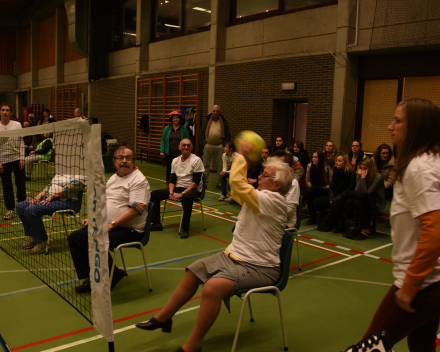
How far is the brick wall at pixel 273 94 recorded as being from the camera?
8.92m

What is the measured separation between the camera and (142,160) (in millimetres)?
14578

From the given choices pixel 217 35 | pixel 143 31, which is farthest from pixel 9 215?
pixel 143 31

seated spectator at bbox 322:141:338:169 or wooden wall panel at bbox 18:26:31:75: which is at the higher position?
wooden wall panel at bbox 18:26:31:75

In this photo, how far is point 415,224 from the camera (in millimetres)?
1678

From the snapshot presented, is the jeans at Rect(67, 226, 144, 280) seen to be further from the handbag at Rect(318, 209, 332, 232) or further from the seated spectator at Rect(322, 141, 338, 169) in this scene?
the seated spectator at Rect(322, 141, 338, 169)

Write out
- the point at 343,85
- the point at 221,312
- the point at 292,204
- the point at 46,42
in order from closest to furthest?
the point at 221,312
the point at 292,204
the point at 343,85
the point at 46,42

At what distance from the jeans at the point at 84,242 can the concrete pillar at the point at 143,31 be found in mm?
11681

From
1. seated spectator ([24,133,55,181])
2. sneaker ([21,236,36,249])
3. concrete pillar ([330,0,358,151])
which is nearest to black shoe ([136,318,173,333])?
sneaker ([21,236,36,249])

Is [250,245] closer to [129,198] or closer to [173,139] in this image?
[129,198]

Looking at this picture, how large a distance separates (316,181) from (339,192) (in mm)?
507

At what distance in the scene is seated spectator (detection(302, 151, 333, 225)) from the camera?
638cm

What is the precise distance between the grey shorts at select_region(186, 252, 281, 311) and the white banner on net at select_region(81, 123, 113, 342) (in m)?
0.61

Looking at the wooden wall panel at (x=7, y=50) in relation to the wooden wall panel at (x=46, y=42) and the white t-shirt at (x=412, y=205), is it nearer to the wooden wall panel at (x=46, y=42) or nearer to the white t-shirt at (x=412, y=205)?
the wooden wall panel at (x=46, y=42)

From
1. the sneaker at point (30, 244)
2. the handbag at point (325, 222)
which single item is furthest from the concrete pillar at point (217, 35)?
the sneaker at point (30, 244)
